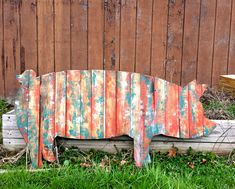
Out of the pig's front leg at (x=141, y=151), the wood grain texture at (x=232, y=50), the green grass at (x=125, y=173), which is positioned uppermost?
the wood grain texture at (x=232, y=50)

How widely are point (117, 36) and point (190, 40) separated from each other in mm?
868

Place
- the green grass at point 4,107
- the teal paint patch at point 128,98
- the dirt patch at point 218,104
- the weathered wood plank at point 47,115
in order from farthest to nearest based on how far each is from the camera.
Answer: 1. the green grass at point 4,107
2. the dirt patch at point 218,104
3. the teal paint patch at point 128,98
4. the weathered wood plank at point 47,115

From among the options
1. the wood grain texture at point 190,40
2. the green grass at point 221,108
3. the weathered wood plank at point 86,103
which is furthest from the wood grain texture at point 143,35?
the weathered wood plank at point 86,103

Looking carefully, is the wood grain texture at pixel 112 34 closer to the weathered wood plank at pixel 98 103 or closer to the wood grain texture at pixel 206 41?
the wood grain texture at pixel 206 41

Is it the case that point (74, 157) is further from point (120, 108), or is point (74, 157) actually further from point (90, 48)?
point (90, 48)

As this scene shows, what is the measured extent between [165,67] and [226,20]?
92 centimetres

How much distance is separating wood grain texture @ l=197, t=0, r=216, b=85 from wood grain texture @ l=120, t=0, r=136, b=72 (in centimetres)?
80

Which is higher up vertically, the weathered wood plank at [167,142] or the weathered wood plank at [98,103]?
the weathered wood plank at [98,103]

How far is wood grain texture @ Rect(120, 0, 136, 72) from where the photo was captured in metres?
4.49

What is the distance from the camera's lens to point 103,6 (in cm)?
446

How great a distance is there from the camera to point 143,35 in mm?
4531

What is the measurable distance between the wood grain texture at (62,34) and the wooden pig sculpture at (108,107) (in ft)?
3.83

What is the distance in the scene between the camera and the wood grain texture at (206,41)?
15.0 feet

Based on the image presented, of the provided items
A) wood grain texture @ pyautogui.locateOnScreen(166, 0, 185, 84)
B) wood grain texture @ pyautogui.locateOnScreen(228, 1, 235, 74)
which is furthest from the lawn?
wood grain texture @ pyautogui.locateOnScreen(228, 1, 235, 74)
